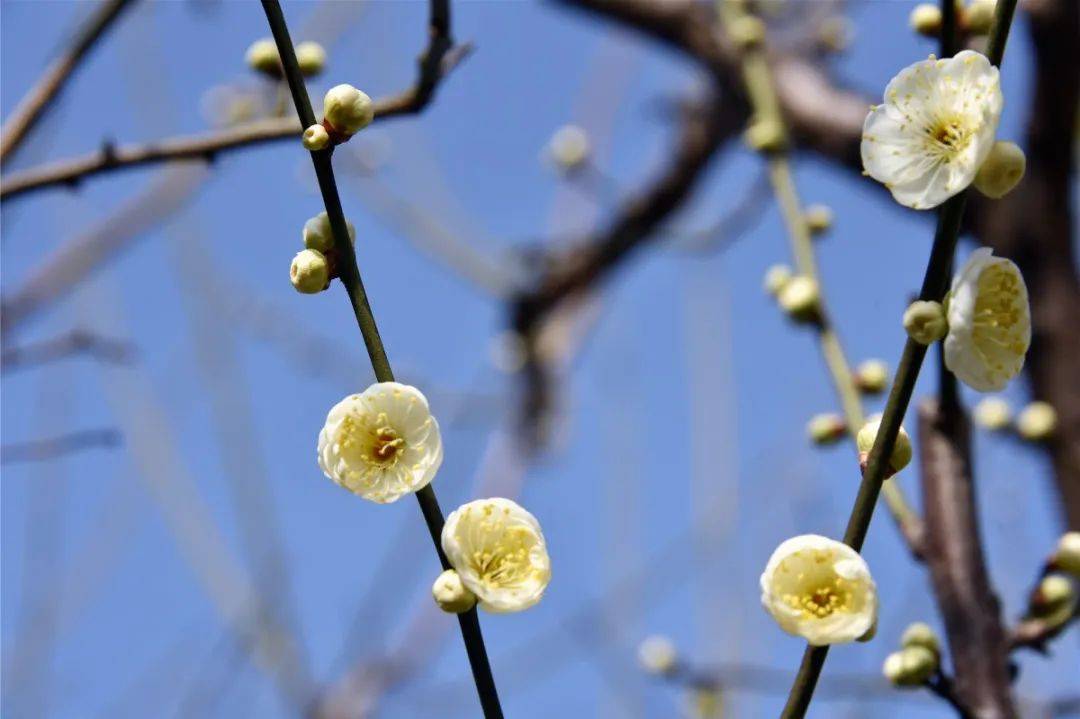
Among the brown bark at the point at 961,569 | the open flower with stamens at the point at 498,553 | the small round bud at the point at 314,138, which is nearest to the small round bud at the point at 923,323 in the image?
the open flower with stamens at the point at 498,553

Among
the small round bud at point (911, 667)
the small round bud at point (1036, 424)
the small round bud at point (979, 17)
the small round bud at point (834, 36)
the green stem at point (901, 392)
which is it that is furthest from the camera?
the small round bud at point (834, 36)

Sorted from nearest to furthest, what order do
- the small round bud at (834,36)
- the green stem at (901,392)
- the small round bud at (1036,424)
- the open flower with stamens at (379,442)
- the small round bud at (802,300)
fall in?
the green stem at (901,392)
the open flower with stamens at (379,442)
the small round bud at (802,300)
the small round bud at (1036,424)
the small round bud at (834,36)

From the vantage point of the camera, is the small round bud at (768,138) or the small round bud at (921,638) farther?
the small round bud at (768,138)

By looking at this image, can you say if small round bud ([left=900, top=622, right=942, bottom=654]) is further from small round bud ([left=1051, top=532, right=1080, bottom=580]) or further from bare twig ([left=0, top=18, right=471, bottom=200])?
bare twig ([left=0, top=18, right=471, bottom=200])

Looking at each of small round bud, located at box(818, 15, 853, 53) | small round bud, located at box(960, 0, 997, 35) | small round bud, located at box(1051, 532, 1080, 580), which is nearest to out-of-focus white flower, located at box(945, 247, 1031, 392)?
small round bud, located at box(960, 0, 997, 35)

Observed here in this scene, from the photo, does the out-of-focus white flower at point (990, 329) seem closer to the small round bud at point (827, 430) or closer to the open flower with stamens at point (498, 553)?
the open flower with stamens at point (498, 553)

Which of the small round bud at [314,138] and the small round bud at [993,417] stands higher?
the small round bud at [993,417]

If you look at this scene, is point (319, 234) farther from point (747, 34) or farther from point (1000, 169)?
point (747, 34)
